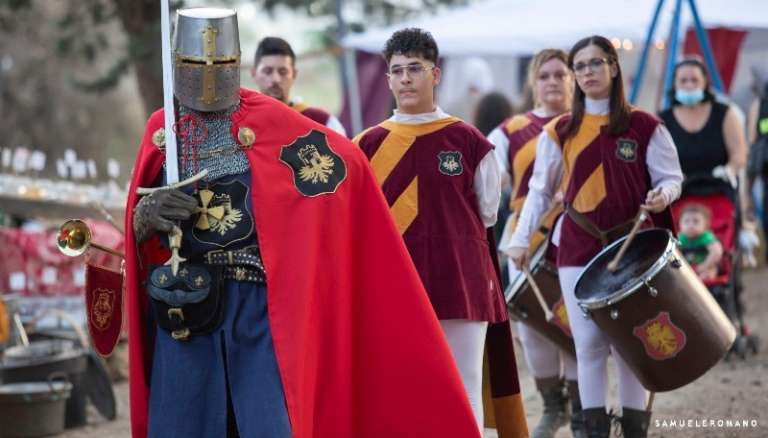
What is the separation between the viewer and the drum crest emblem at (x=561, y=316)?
697cm

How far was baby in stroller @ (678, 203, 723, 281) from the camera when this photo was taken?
9.41m

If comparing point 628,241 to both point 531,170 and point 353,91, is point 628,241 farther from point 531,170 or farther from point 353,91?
point 353,91

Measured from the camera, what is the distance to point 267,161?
4.91 metres

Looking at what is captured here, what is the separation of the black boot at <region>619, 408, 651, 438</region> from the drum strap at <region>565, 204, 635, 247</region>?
81 centimetres

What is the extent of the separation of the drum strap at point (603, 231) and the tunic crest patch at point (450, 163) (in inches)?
33.8

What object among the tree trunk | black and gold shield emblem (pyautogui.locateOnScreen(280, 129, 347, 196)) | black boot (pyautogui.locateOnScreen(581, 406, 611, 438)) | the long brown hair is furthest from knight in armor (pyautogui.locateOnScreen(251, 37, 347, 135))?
the tree trunk

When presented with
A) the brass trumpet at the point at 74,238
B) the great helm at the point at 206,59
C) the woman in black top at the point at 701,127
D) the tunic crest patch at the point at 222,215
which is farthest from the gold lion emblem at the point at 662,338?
the woman in black top at the point at 701,127

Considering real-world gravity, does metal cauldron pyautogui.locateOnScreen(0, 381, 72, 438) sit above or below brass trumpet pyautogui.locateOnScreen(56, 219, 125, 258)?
below

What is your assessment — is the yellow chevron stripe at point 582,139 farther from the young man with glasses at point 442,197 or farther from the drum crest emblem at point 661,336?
the drum crest emblem at point 661,336

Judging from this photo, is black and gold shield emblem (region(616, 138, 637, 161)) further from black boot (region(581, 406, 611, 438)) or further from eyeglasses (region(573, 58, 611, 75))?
black boot (region(581, 406, 611, 438))

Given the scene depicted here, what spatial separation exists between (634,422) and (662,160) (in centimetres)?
122

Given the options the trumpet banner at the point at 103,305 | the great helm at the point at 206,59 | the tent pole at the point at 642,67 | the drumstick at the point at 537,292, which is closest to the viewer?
the great helm at the point at 206,59

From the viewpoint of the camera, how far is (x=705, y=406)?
8039mm

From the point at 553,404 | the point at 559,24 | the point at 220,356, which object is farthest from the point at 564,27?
the point at 220,356
